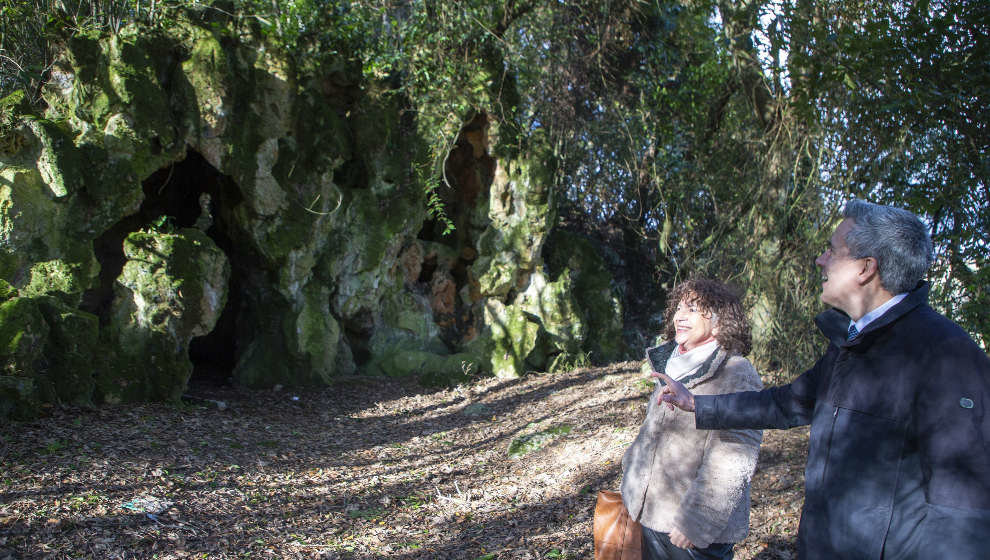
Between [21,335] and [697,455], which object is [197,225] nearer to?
[21,335]

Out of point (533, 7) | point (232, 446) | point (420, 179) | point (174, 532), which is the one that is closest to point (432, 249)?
point (420, 179)

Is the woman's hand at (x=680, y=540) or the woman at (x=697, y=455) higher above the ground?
the woman at (x=697, y=455)

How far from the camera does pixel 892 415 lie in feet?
5.07

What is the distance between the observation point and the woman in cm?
225

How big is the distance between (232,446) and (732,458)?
4907 mm

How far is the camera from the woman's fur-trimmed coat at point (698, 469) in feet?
7.36

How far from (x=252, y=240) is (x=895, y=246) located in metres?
8.11

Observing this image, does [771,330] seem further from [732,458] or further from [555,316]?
[732,458]

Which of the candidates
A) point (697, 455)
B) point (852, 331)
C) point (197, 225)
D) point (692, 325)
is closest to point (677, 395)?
point (697, 455)

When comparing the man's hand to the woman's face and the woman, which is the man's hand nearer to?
the woman

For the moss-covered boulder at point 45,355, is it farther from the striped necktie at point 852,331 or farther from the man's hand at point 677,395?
the striped necktie at point 852,331

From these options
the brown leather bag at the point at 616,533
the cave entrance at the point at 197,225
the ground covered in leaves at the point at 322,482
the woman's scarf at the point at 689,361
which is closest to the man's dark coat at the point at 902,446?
the woman's scarf at the point at 689,361

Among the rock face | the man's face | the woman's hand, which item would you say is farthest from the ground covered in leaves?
the man's face

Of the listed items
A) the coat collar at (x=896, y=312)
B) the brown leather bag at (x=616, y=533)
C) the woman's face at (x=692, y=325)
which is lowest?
the brown leather bag at (x=616, y=533)
